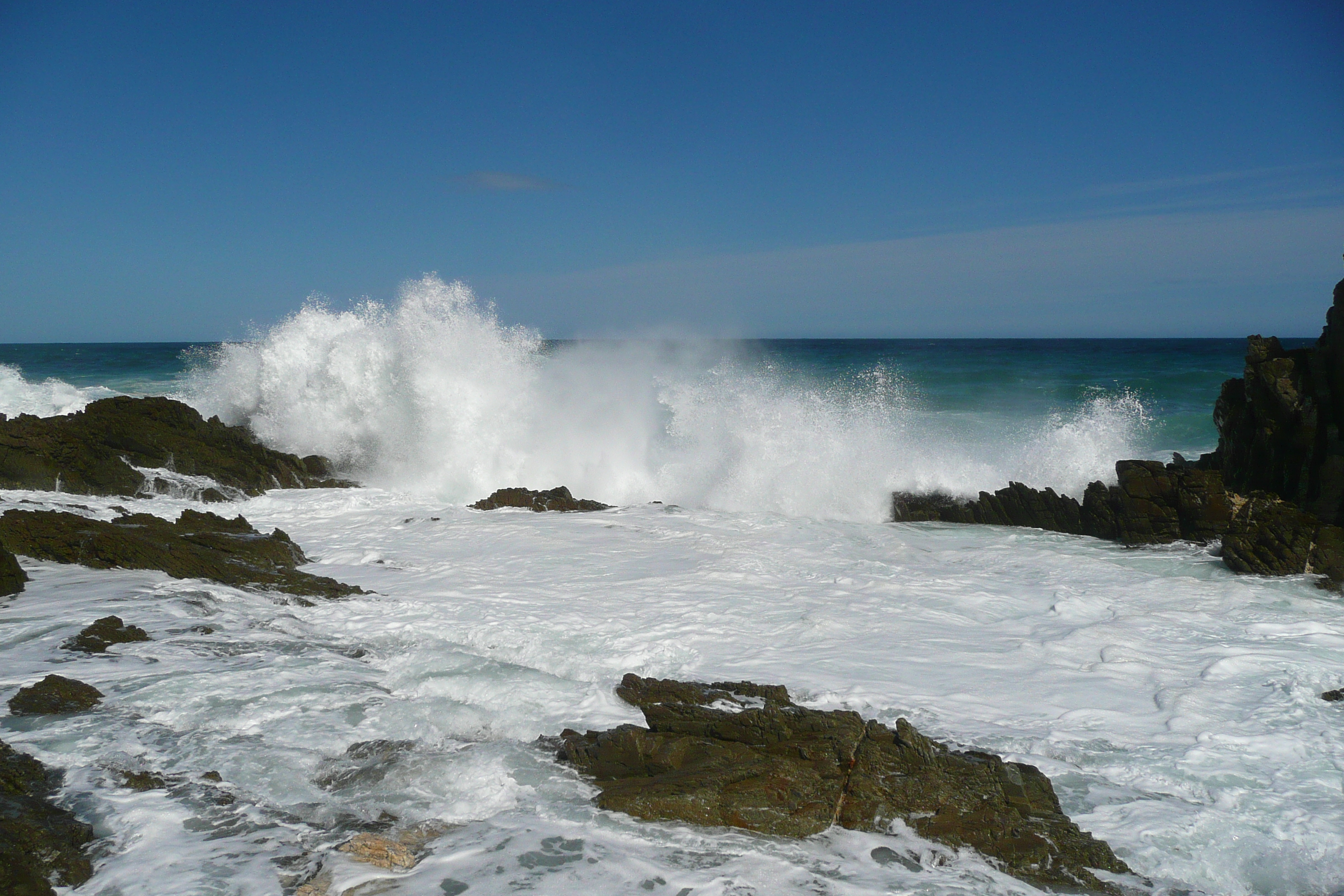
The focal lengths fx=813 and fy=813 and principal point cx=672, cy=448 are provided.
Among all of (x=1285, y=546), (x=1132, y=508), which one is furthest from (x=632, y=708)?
(x=1132, y=508)

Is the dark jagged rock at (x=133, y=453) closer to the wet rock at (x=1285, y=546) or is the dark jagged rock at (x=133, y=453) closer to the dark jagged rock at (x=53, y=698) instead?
the dark jagged rock at (x=53, y=698)

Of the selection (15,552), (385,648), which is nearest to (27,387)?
(15,552)

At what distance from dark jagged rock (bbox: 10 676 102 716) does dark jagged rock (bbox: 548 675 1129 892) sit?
2552mm

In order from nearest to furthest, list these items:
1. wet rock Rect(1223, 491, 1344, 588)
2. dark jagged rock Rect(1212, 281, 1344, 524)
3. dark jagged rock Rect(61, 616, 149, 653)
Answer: dark jagged rock Rect(61, 616, 149, 653)
wet rock Rect(1223, 491, 1344, 588)
dark jagged rock Rect(1212, 281, 1344, 524)

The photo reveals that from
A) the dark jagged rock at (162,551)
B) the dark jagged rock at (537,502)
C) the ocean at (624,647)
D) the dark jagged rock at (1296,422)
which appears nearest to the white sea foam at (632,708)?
the ocean at (624,647)

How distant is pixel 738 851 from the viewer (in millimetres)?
3664

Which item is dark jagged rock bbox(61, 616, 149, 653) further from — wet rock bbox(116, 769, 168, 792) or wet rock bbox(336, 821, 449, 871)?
wet rock bbox(336, 821, 449, 871)

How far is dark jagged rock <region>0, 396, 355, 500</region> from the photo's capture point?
10.3 m

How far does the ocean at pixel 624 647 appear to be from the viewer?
3650 mm

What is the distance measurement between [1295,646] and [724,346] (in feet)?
88.7

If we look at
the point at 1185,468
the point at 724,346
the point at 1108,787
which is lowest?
the point at 1108,787

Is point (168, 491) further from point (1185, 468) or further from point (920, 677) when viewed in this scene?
point (1185, 468)

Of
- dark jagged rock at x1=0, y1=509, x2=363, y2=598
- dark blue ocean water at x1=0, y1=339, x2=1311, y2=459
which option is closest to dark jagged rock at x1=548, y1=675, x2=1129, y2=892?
dark jagged rock at x1=0, y1=509, x2=363, y2=598

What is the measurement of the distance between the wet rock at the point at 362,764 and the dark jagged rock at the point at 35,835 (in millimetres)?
987
